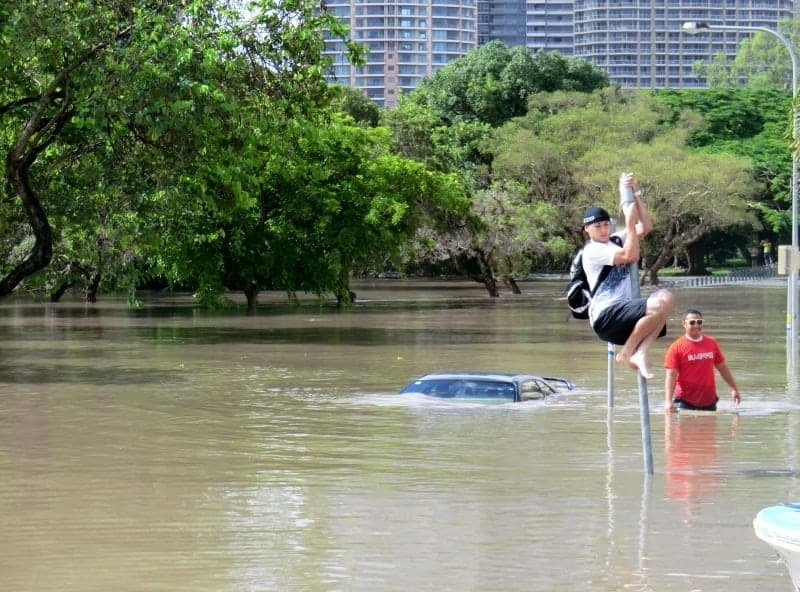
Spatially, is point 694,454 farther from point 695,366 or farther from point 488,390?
point 488,390

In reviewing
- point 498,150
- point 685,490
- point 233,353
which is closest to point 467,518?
point 685,490

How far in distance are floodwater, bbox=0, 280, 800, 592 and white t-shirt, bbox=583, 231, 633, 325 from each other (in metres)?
1.71

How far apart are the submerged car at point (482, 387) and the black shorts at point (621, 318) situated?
11.7 meters

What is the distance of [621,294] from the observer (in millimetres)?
10211

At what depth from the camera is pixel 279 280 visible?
182 feet

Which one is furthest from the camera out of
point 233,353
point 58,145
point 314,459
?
point 233,353

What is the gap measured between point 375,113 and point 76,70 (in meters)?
80.3

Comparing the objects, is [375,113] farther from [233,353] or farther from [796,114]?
[796,114]

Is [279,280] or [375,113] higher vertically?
[375,113]

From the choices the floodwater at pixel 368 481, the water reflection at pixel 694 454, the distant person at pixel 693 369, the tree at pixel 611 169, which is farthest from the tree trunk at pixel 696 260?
the distant person at pixel 693 369

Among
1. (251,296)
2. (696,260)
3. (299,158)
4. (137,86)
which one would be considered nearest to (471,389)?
(137,86)

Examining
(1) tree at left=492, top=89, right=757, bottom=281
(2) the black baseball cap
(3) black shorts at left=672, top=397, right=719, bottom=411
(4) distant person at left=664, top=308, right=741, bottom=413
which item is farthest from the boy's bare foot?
(1) tree at left=492, top=89, right=757, bottom=281

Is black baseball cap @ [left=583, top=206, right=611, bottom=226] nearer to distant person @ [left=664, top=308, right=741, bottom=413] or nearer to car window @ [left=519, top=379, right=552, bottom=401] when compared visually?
distant person @ [left=664, top=308, right=741, bottom=413]

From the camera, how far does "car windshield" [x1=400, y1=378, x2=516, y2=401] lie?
2214 cm
